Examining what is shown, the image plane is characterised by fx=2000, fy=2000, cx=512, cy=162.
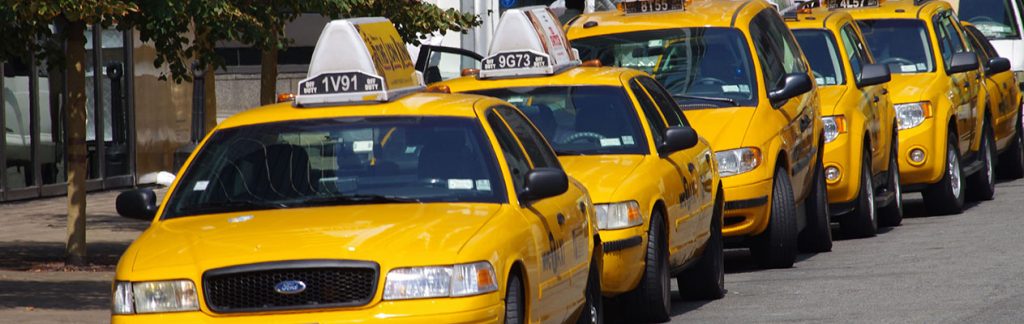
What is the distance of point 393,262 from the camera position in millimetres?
7195

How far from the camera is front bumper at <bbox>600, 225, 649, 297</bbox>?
991 centimetres

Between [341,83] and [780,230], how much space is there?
4.78 metres

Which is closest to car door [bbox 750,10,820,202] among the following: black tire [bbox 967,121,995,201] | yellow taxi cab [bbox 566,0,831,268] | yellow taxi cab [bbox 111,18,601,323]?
yellow taxi cab [bbox 566,0,831,268]

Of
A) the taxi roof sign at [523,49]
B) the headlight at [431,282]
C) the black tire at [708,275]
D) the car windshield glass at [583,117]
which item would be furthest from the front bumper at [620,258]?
the headlight at [431,282]

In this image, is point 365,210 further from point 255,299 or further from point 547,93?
point 547,93

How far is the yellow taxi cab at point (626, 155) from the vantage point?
10.1 metres

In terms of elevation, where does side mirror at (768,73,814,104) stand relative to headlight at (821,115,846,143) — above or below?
above

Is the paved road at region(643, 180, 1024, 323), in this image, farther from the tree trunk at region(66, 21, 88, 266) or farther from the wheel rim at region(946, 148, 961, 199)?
the tree trunk at region(66, 21, 88, 266)

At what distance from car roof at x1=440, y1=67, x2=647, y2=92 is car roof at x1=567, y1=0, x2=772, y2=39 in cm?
211

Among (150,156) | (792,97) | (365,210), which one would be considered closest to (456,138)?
(365,210)

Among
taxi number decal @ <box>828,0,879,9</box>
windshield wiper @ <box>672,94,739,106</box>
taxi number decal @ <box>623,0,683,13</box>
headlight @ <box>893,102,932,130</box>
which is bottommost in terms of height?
headlight @ <box>893,102,932,130</box>

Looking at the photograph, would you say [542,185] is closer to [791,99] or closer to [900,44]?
[791,99]

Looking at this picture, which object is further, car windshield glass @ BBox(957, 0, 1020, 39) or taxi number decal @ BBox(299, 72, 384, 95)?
car windshield glass @ BBox(957, 0, 1020, 39)

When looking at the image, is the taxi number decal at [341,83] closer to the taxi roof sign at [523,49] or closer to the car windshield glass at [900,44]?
the taxi roof sign at [523,49]
